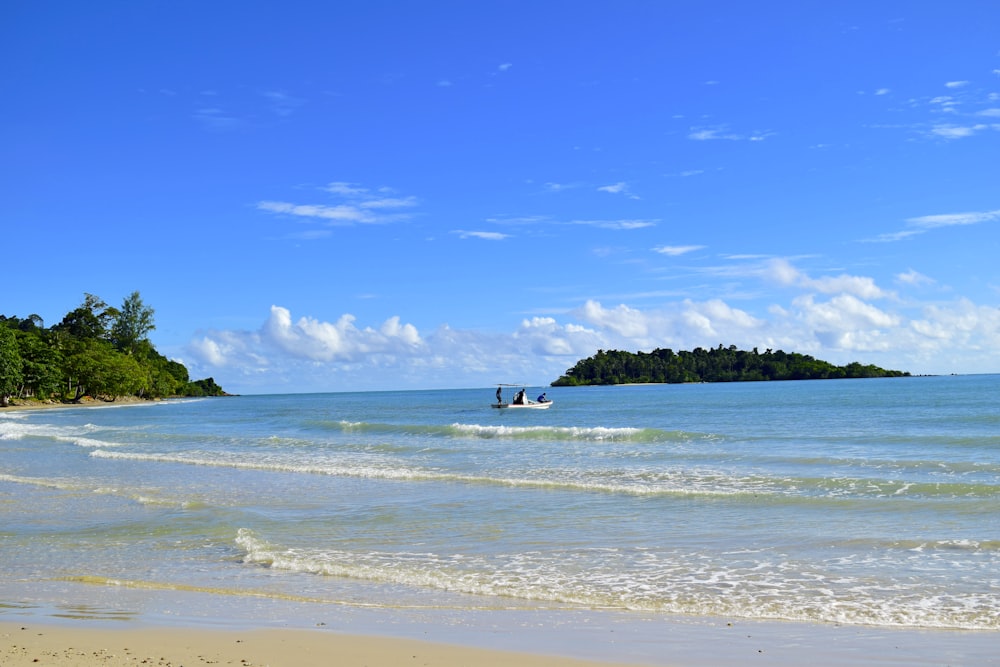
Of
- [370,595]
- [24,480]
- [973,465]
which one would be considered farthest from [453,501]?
[973,465]

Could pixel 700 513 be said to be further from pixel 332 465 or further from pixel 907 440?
pixel 907 440

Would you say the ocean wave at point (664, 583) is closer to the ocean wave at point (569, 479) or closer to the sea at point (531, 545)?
the sea at point (531, 545)

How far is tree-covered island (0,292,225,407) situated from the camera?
87.8 m

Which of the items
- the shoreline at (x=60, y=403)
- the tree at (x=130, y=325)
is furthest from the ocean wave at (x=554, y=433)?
the tree at (x=130, y=325)

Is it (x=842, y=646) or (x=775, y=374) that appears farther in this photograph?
(x=775, y=374)

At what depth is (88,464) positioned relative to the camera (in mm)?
25812

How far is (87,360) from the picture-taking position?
103688mm

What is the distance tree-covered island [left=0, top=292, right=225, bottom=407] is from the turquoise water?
70.4m

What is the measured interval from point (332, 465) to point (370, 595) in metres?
15.9

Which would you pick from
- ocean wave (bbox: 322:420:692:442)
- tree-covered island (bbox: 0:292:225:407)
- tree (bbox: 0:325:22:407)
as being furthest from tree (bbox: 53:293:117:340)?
ocean wave (bbox: 322:420:692:442)

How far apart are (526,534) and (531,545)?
0.89 m

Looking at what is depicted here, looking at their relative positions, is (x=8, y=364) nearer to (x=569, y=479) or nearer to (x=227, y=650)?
(x=569, y=479)

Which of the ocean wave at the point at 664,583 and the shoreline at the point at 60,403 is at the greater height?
the ocean wave at the point at 664,583

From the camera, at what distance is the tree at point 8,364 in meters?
78.7
